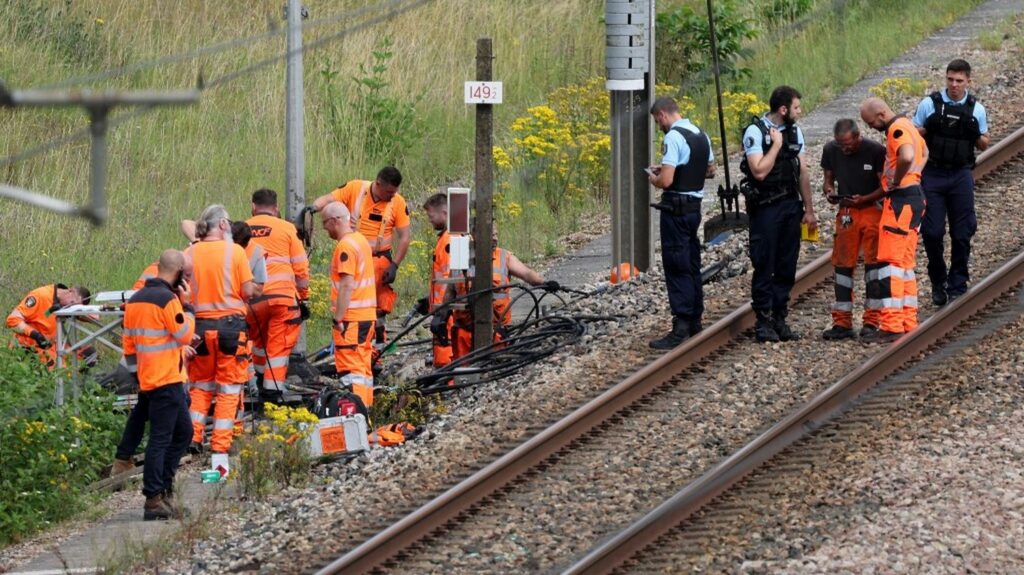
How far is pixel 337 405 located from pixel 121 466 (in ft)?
5.31

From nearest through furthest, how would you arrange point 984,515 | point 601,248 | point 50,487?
point 984,515 → point 50,487 → point 601,248

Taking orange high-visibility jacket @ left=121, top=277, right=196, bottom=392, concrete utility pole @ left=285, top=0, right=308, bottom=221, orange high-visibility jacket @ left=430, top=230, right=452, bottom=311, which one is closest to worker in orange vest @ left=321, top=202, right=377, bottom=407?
orange high-visibility jacket @ left=430, top=230, right=452, bottom=311

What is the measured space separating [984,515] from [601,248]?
9.67 meters

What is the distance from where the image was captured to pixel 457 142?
2334cm

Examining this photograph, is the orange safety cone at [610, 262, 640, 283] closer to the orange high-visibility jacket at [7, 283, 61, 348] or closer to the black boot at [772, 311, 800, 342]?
the black boot at [772, 311, 800, 342]

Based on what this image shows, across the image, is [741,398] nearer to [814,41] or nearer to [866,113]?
[866,113]

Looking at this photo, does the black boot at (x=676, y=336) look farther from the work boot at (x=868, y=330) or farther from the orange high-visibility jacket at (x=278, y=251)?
the orange high-visibility jacket at (x=278, y=251)

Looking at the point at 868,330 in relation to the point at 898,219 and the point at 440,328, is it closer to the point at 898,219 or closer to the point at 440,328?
the point at 898,219

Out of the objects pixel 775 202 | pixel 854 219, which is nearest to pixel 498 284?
pixel 775 202

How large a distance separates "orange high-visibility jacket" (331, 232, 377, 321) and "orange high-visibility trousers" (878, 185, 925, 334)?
367cm

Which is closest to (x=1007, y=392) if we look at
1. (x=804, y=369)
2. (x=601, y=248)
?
(x=804, y=369)

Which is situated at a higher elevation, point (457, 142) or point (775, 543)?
point (457, 142)

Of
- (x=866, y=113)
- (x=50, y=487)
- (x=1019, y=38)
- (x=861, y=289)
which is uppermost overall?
(x=1019, y=38)

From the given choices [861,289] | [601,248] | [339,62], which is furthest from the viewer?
[339,62]
